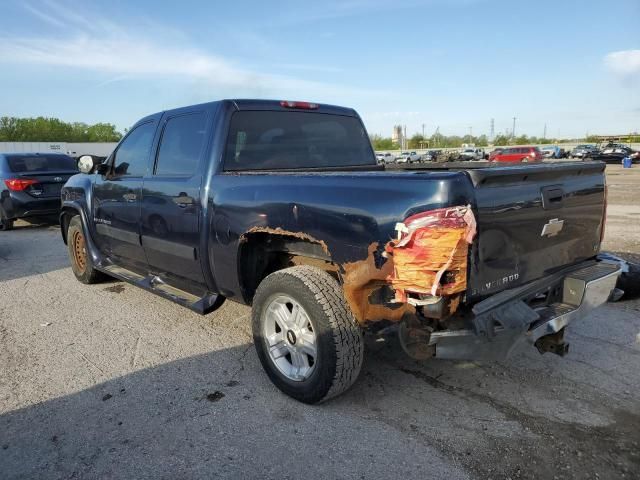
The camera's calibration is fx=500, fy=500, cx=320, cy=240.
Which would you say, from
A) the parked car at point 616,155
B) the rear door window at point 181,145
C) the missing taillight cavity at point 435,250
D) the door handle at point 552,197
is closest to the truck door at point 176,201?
the rear door window at point 181,145

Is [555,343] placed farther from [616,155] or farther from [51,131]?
[51,131]

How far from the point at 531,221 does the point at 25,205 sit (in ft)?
33.9

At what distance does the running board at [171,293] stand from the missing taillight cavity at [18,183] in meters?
6.12

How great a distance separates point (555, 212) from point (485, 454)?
145 cm

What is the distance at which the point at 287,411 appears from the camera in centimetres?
309

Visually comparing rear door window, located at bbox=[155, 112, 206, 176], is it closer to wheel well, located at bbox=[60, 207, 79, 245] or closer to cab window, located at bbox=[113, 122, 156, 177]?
cab window, located at bbox=[113, 122, 156, 177]

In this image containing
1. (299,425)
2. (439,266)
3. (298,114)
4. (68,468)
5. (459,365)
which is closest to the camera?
(439,266)

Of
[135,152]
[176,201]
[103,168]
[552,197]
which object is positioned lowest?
[176,201]

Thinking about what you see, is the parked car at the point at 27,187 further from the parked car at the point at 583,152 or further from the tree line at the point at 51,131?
the tree line at the point at 51,131

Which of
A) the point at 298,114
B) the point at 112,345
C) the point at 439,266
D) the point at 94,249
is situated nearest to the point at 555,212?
the point at 439,266

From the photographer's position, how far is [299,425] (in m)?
2.93

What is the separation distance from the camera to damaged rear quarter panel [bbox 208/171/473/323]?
2.46 metres

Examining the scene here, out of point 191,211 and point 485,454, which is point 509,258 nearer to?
point 485,454

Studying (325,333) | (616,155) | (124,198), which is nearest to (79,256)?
(124,198)
